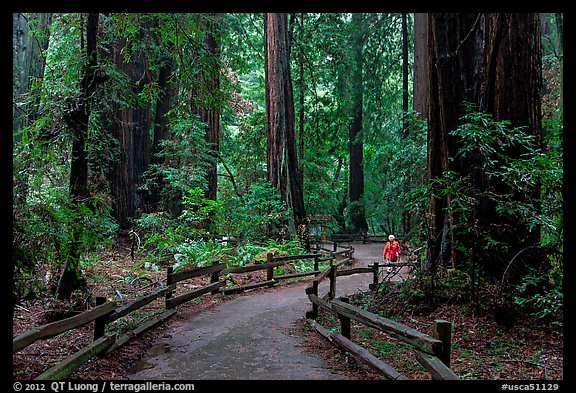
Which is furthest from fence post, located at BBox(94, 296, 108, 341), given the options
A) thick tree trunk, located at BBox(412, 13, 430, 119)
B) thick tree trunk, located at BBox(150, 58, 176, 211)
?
thick tree trunk, located at BBox(412, 13, 430, 119)

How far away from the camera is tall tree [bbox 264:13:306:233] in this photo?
18.8m

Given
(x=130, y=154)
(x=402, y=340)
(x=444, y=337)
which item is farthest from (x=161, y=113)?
(x=444, y=337)

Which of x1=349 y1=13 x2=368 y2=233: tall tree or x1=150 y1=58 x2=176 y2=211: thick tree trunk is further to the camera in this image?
x1=349 y1=13 x2=368 y2=233: tall tree

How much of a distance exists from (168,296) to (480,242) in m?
5.97

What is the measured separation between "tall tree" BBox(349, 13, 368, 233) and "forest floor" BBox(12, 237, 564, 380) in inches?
891

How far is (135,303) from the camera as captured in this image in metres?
7.34

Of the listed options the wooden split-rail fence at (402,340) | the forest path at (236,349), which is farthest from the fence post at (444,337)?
the forest path at (236,349)

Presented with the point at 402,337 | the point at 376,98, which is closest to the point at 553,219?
the point at 402,337

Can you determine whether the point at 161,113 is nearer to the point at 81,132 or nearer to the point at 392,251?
the point at 392,251

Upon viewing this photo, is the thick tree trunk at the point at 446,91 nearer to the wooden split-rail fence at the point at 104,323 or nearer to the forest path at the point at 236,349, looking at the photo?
the forest path at the point at 236,349

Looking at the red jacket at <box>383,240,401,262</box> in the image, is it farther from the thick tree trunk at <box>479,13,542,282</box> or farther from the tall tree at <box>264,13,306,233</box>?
the thick tree trunk at <box>479,13,542,282</box>

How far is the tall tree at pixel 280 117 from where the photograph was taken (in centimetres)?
1880
